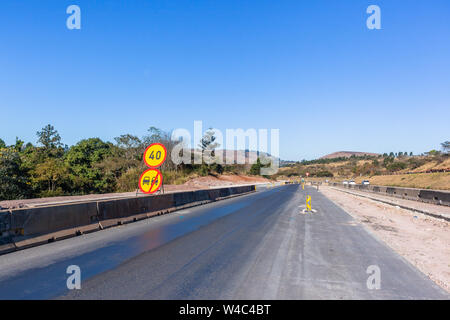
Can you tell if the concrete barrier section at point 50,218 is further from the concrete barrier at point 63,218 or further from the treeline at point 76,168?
the treeline at point 76,168

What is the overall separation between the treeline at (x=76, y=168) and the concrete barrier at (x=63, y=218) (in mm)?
19229

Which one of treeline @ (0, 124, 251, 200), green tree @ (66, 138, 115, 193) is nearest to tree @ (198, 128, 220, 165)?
treeline @ (0, 124, 251, 200)

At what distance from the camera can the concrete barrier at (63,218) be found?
23.9 ft

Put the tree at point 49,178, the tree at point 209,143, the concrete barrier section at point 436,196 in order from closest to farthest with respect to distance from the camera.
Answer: the concrete barrier section at point 436,196 < the tree at point 49,178 < the tree at point 209,143

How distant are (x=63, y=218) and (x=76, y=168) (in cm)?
3690

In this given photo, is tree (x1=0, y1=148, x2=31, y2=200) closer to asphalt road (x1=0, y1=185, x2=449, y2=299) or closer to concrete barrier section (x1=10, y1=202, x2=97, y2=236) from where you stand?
concrete barrier section (x1=10, y1=202, x2=97, y2=236)

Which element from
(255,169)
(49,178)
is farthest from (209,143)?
(49,178)

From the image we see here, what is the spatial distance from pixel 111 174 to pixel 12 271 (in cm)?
4071

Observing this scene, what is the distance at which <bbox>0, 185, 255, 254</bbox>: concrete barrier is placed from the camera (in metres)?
7.29

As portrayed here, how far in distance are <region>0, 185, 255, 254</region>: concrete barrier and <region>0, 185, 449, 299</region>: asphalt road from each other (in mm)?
361

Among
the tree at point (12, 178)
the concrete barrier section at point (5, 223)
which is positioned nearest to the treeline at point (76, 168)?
the tree at point (12, 178)

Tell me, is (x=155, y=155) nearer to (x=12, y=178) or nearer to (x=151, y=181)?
(x=151, y=181)
